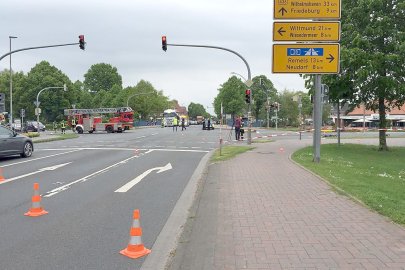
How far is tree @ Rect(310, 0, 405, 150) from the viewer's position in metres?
20.3

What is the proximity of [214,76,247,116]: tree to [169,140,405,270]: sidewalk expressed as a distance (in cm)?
8734

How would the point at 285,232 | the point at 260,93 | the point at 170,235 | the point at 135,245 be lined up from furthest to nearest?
the point at 260,93, the point at 170,235, the point at 285,232, the point at 135,245

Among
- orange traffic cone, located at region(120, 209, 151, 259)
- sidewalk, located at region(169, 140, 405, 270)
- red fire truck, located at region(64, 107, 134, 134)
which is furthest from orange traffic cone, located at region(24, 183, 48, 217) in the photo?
red fire truck, located at region(64, 107, 134, 134)

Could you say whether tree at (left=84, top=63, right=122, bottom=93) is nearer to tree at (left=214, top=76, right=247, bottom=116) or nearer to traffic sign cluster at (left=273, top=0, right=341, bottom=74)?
tree at (left=214, top=76, right=247, bottom=116)

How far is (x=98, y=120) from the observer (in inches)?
2030

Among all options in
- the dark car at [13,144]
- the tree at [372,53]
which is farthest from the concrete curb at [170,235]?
the tree at [372,53]

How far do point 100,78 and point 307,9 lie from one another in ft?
353

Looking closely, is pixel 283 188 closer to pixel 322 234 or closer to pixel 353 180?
pixel 353 180

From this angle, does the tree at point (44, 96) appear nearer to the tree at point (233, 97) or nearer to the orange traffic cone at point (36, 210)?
the tree at point (233, 97)

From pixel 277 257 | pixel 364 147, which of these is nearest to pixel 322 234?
pixel 277 257

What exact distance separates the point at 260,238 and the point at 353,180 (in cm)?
612

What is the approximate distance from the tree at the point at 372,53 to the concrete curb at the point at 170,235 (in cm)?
1343

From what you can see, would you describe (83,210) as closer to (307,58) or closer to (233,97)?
(307,58)

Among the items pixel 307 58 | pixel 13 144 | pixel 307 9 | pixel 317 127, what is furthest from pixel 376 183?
pixel 13 144
